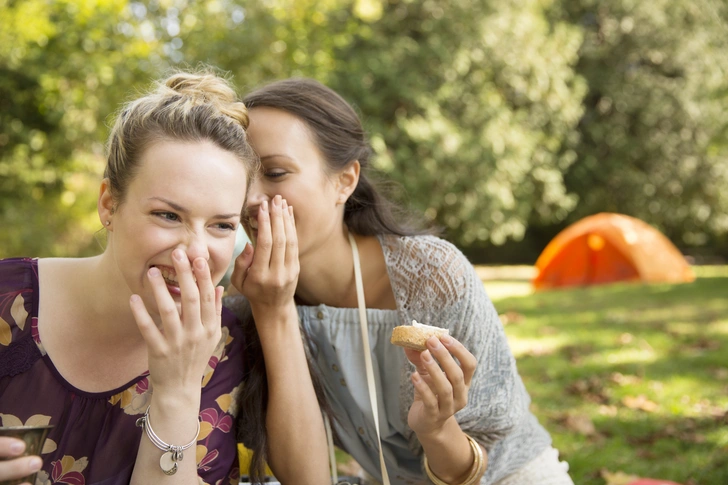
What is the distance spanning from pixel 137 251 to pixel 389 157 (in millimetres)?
19359

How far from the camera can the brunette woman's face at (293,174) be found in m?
2.85

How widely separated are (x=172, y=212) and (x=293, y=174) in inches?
30.9

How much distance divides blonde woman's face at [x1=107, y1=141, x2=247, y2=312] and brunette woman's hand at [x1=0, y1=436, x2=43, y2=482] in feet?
2.49

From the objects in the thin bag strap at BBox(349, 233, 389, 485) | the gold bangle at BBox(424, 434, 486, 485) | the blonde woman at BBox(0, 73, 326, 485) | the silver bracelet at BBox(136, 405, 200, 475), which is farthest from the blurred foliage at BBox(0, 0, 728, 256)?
the silver bracelet at BBox(136, 405, 200, 475)

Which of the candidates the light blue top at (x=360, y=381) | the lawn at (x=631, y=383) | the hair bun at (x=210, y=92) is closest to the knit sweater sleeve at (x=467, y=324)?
the light blue top at (x=360, y=381)

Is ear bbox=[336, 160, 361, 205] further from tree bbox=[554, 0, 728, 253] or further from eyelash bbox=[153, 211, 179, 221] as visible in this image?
tree bbox=[554, 0, 728, 253]

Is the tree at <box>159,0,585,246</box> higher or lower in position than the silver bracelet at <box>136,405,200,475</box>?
higher

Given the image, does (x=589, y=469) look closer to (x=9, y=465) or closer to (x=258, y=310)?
(x=258, y=310)

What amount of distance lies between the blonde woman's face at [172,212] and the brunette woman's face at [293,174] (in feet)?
1.57

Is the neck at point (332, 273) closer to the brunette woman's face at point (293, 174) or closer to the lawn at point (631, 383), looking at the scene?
the brunette woman's face at point (293, 174)

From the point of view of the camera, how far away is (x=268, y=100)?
2.98m

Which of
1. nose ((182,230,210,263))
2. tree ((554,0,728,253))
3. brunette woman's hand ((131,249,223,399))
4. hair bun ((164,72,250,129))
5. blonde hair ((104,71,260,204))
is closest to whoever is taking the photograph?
brunette woman's hand ((131,249,223,399))

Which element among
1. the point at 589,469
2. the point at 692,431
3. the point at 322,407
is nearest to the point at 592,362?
the point at 692,431

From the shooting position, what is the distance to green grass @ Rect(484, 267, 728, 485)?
5066 millimetres
